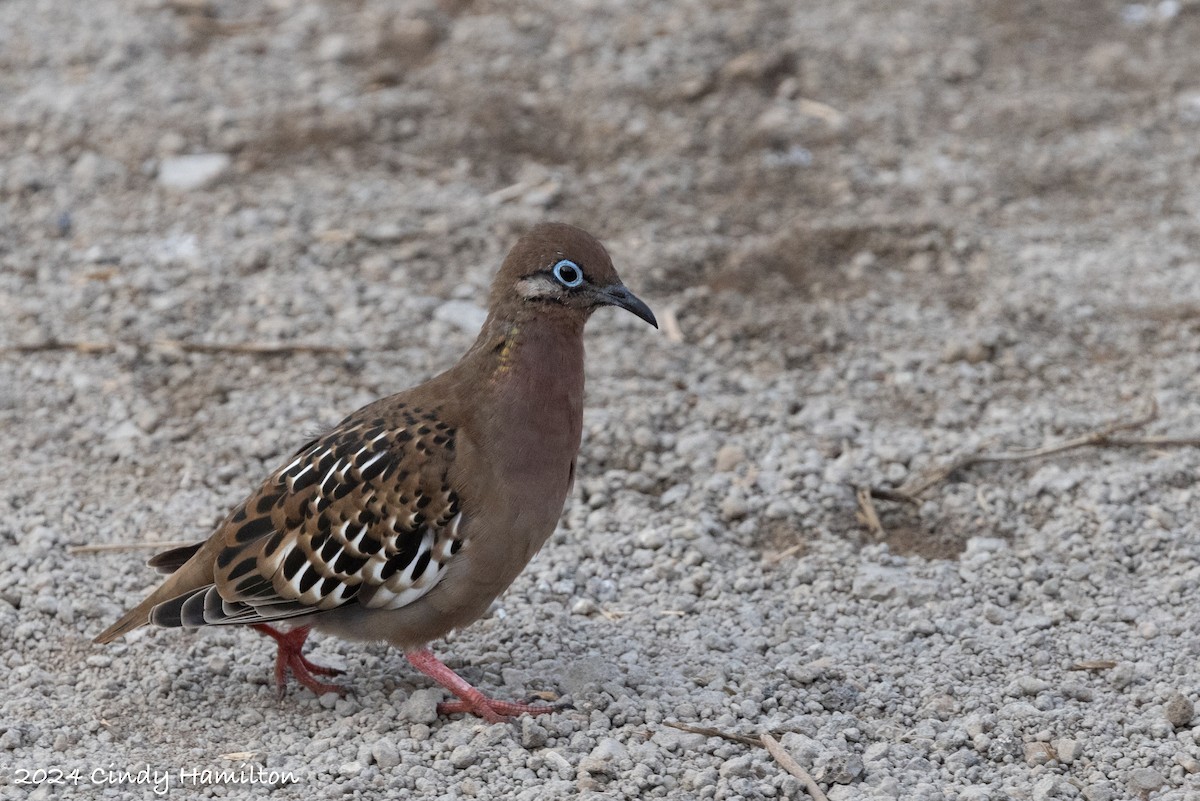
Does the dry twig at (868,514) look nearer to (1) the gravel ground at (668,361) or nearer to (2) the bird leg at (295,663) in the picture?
(1) the gravel ground at (668,361)

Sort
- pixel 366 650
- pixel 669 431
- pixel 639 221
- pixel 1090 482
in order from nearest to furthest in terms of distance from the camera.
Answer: pixel 366 650 → pixel 1090 482 → pixel 669 431 → pixel 639 221

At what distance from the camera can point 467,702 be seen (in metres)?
4.32

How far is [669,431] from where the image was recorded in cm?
586

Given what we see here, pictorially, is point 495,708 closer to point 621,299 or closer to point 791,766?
point 791,766

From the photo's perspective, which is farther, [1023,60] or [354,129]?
[1023,60]

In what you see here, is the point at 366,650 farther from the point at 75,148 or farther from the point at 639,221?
the point at 75,148

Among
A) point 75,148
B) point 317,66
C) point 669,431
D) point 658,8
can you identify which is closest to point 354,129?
point 317,66

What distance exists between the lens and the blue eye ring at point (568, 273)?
14.3 feet

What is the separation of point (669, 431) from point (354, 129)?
2893 millimetres

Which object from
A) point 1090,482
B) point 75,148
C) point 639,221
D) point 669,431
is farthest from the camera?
point 75,148

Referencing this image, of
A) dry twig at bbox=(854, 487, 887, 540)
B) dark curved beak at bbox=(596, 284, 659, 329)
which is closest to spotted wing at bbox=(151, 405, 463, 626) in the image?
dark curved beak at bbox=(596, 284, 659, 329)

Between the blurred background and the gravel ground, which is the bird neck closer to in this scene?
the gravel ground

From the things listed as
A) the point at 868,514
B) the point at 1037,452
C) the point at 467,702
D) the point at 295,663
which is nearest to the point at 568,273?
the point at 467,702

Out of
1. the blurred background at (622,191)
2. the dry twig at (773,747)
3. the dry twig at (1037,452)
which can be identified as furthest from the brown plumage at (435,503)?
the dry twig at (1037,452)
